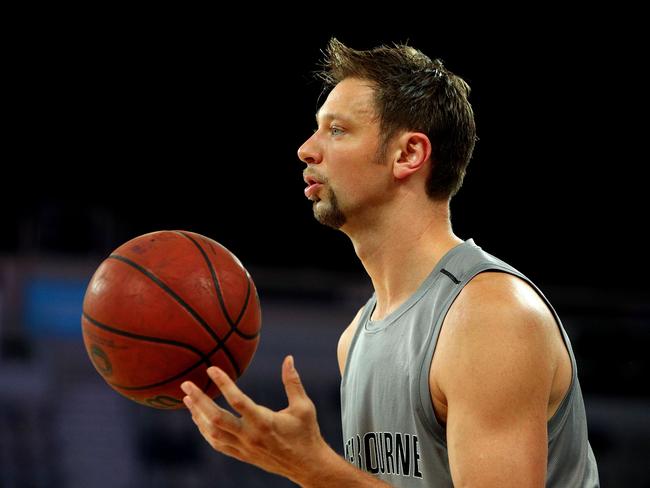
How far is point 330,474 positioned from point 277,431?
217 millimetres

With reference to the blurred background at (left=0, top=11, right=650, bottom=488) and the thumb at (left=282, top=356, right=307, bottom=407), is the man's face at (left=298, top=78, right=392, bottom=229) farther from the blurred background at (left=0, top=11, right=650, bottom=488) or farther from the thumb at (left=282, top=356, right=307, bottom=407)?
the blurred background at (left=0, top=11, right=650, bottom=488)

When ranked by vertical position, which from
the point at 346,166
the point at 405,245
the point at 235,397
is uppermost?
→ the point at 346,166

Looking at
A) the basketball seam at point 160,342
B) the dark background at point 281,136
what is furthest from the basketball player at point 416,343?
the dark background at point 281,136

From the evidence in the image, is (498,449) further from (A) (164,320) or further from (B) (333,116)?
(B) (333,116)

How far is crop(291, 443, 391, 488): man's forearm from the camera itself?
1987 mm

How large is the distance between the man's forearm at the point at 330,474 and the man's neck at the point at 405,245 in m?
0.68

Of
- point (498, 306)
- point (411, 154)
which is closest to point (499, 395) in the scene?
point (498, 306)

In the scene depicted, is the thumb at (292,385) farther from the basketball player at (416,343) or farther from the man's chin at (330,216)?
the man's chin at (330,216)

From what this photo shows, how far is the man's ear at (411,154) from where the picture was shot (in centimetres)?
264

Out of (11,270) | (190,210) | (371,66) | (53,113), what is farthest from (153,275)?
(53,113)

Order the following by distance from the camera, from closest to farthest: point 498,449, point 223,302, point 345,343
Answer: point 498,449 < point 223,302 < point 345,343

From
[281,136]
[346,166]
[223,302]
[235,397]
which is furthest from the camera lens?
[281,136]

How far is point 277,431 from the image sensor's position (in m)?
1.89

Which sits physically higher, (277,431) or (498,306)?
(498,306)
